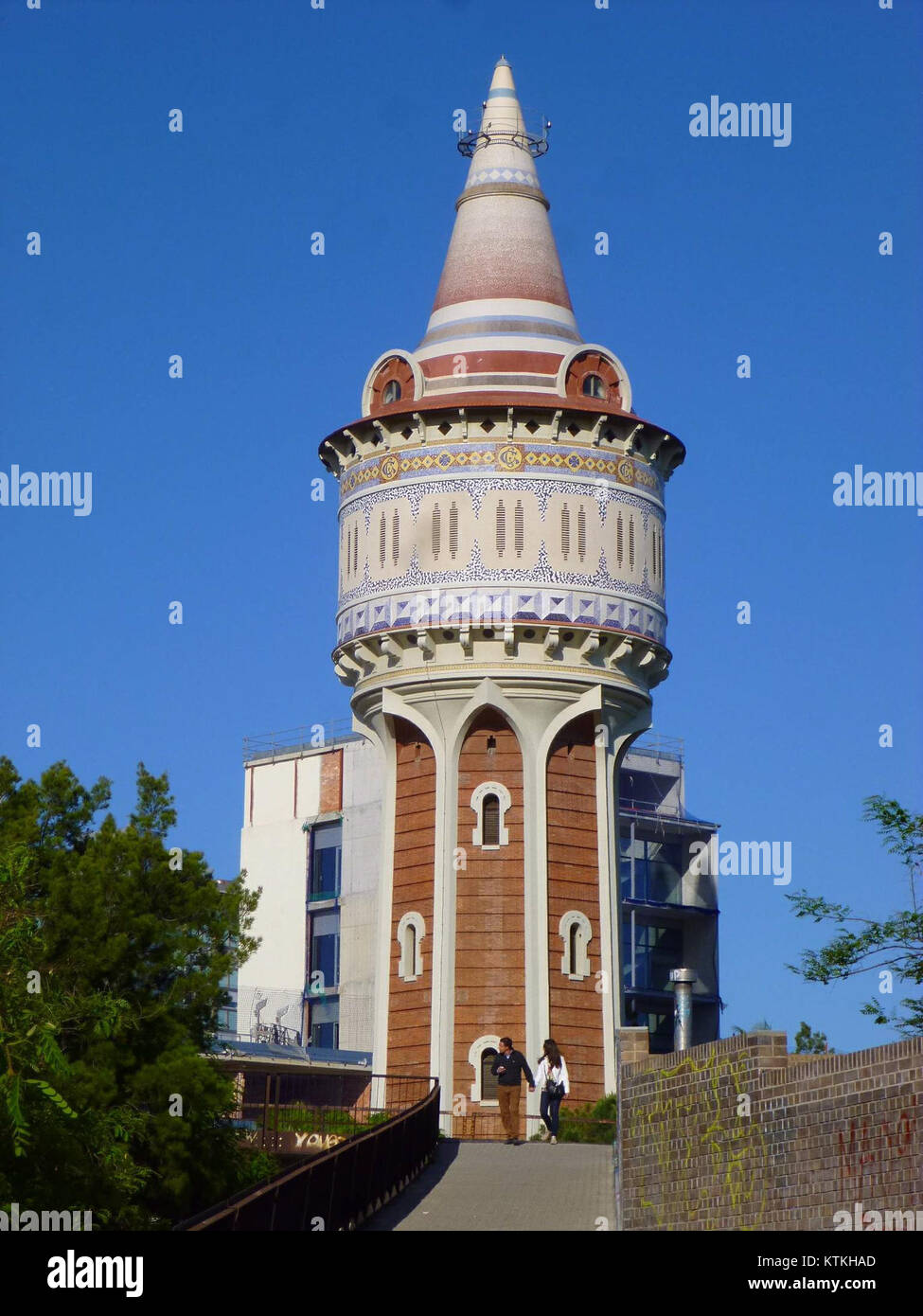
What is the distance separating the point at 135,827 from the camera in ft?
115

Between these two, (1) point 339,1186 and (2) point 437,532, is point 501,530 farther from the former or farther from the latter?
(1) point 339,1186

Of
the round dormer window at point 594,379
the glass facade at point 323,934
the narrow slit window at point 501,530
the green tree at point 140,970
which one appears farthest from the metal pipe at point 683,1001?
the glass facade at point 323,934

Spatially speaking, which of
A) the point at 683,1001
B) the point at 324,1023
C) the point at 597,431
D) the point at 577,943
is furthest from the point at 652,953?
the point at 683,1001

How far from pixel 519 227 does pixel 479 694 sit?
10521mm

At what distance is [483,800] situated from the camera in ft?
140

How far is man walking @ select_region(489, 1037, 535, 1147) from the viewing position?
3484 centimetres

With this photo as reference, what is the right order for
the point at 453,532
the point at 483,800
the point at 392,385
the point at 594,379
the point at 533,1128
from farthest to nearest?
1. the point at 392,385
2. the point at 594,379
3. the point at 483,800
4. the point at 453,532
5. the point at 533,1128

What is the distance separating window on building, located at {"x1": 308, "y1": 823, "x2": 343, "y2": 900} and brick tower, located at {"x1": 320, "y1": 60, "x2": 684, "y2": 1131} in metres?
31.9

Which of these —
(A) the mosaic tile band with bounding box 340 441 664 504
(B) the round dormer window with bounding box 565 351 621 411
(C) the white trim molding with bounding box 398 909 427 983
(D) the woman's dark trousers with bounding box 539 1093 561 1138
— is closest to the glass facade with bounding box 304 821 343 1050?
(C) the white trim molding with bounding box 398 909 427 983

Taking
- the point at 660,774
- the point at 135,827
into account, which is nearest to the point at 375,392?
the point at 135,827

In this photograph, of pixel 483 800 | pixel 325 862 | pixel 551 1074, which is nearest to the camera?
pixel 551 1074

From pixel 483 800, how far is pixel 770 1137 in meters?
22.0

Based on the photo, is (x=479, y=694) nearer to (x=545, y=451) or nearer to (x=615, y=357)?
(x=545, y=451)

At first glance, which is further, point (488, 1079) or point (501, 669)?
point (501, 669)
